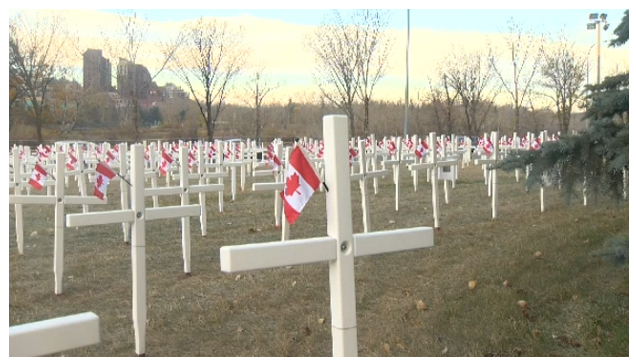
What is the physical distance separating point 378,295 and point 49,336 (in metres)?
4.09

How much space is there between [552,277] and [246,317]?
269 cm

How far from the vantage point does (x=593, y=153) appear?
472cm

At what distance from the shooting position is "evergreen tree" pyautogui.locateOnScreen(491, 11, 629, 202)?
15.1 ft

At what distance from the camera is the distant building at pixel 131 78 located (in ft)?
87.6

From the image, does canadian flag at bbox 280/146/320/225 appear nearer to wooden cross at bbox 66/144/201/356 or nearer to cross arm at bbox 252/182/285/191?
wooden cross at bbox 66/144/201/356

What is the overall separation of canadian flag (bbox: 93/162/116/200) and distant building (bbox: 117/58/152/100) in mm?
22280

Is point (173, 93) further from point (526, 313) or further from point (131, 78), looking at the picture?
point (526, 313)

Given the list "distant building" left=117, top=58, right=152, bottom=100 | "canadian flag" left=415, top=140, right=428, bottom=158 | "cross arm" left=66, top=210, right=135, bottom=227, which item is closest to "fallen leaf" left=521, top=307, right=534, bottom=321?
"cross arm" left=66, top=210, right=135, bottom=227

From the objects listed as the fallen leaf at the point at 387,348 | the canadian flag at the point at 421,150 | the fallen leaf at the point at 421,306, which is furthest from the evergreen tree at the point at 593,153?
the canadian flag at the point at 421,150

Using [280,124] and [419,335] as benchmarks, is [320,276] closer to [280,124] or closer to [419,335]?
[419,335]

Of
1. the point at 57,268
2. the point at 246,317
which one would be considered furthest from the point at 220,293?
the point at 57,268

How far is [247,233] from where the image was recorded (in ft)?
31.0

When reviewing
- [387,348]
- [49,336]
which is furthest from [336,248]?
[387,348]

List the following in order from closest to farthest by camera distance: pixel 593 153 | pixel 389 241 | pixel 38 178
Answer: pixel 389 241, pixel 593 153, pixel 38 178
